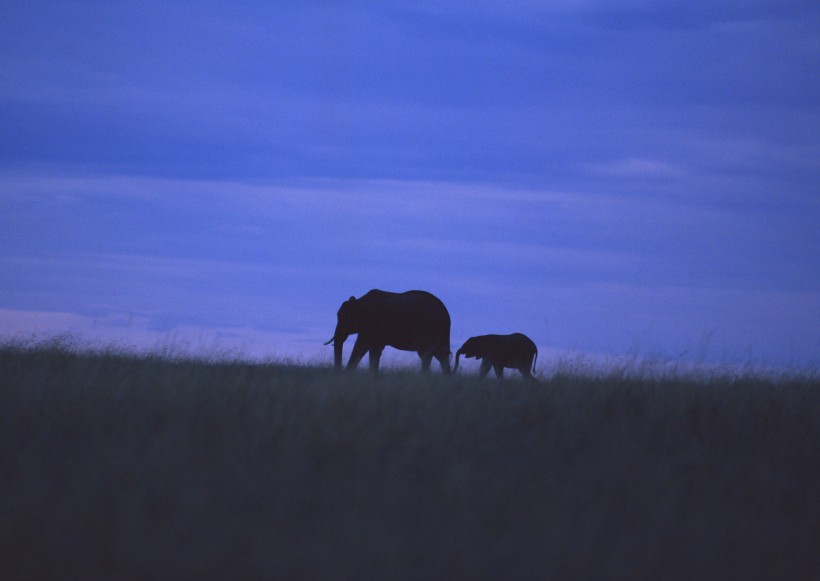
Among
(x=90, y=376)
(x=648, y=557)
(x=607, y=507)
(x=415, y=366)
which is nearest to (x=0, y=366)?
(x=90, y=376)

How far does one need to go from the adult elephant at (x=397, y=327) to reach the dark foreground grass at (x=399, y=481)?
7.17 m

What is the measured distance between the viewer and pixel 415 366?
17.1 meters

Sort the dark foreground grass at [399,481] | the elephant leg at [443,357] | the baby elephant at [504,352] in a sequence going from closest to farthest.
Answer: the dark foreground grass at [399,481], the baby elephant at [504,352], the elephant leg at [443,357]

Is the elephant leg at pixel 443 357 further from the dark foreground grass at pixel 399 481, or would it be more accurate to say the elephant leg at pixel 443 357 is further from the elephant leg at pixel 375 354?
the dark foreground grass at pixel 399 481

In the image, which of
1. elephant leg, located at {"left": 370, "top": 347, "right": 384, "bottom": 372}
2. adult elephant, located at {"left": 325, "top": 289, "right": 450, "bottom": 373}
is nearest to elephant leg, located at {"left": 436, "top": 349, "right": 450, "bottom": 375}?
adult elephant, located at {"left": 325, "top": 289, "right": 450, "bottom": 373}

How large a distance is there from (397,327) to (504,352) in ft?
7.31

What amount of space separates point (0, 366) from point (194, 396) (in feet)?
14.9

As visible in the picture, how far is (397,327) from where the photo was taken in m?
18.4

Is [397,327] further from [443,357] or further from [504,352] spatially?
[504,352]

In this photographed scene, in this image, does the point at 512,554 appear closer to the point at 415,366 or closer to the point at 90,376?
the point at 90,376

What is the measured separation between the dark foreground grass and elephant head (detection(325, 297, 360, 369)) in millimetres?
7418

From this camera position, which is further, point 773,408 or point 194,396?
point 773,408

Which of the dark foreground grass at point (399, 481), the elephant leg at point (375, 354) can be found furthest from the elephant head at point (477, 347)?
the dark foreground grass at point (399, 481)

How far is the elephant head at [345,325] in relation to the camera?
18.6 metres
